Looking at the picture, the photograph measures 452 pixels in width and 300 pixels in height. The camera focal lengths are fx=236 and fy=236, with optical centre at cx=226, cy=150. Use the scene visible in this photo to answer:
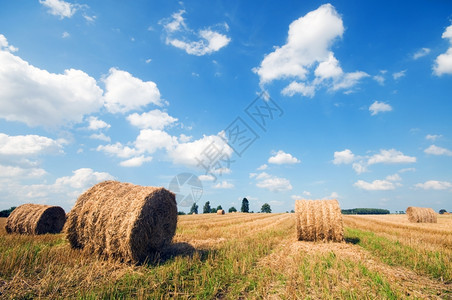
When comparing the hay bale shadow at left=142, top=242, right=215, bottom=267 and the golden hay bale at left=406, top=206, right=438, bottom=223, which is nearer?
the hay bale shadow at left=142, top=242, right=215, bottom=267

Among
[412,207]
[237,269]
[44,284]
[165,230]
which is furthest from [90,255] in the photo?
[412,207]

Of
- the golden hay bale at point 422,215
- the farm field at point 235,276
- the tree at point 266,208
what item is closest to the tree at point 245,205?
the tree at point 266,208

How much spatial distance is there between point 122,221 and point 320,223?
762cm

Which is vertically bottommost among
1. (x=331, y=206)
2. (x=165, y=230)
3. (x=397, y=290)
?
(x=397, y=290)

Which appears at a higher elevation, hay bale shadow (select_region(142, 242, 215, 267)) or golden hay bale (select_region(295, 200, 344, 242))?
golden hay bale (select_region(295, 200, 344, 242))

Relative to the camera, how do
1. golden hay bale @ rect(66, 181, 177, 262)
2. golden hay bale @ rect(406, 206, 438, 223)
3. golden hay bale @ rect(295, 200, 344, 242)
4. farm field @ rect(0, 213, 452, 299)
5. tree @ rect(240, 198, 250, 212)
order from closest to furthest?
farm field @ rect(0, 213, 452, 299), golden hay bale @ rect(66, 181, 177, 262), golden hay bale @ rect(295, 200, 344, 242), golden hay bale @ rect(406, 206, 438, 223), tree @ rect(240, 198, 250, 212)

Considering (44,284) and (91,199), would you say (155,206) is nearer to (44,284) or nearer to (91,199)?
(91,199)

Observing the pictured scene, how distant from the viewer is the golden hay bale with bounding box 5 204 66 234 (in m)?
11.5

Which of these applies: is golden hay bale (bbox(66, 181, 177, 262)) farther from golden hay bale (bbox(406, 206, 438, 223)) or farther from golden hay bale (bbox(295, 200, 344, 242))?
golden hay bale (bbox(406, 206, 438, 223))

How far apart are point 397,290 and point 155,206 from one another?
5913mm

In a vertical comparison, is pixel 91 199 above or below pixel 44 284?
above

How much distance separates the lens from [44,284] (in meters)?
4.04

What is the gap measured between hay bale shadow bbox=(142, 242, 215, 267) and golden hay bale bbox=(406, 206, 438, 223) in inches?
890

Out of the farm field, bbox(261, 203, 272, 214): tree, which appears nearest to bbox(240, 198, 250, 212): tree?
bbox(261, 203, 272, 214): tree
